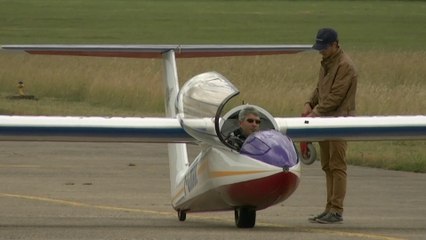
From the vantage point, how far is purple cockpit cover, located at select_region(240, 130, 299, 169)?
12750mm

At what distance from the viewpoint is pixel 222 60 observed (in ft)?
133

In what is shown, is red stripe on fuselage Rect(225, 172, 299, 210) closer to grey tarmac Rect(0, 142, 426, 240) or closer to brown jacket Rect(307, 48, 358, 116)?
grey tarmac Rect(0, 142, 426, 240)

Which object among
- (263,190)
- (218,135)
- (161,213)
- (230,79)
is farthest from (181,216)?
(230,79)

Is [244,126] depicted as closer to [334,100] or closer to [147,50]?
[334,100]

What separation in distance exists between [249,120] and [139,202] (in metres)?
3.88

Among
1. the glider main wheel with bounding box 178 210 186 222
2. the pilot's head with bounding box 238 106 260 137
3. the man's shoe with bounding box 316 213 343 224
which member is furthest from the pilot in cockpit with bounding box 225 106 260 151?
the glider main wheel with bounding box 178 210 186 222

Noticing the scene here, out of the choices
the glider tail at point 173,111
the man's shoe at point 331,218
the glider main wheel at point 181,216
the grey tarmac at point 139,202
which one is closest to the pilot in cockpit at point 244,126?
the grey tarmac at point 139,202

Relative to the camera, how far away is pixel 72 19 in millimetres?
79875

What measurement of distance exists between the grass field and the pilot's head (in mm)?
8209

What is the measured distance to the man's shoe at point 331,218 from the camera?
14289 mm

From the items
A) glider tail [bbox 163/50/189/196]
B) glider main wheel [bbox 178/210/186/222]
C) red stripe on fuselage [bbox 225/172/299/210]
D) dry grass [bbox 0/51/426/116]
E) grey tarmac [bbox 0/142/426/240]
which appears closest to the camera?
red stripe on fuselage [bbox 225/172/299/210]

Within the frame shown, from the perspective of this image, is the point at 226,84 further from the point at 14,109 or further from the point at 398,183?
the point at 14,109

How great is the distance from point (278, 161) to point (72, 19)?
67.9 m

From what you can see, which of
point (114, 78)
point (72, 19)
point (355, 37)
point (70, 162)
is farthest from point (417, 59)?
point (72, 19)
